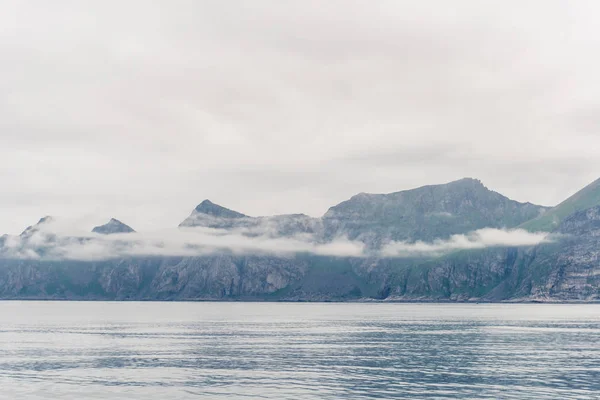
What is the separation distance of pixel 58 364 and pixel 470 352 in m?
70.3

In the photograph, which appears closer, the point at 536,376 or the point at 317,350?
the point at 536,376

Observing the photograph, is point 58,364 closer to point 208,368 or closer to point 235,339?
point 208,368

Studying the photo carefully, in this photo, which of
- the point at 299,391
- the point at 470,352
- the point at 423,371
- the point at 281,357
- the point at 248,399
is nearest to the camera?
the point at 248,399

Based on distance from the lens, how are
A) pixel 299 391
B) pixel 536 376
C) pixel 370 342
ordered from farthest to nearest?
pixel 370 342, pixel 536 376, pixel 299 391

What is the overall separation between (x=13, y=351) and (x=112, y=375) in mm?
44434

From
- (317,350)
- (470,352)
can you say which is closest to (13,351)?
(317,350)

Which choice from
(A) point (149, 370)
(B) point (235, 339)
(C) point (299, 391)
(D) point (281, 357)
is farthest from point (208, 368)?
(B) point (235, 339)

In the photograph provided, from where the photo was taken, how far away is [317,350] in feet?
→ 432

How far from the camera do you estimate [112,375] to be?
313 ft

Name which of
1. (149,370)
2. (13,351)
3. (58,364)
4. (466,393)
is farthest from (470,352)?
(13,351)

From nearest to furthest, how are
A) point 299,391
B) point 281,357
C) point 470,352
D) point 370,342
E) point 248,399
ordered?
point 248,399 < point 299,391 < point 281,357 < point 470,352 < point 370,342

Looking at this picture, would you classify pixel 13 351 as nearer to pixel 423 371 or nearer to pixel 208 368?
pixel 208 368

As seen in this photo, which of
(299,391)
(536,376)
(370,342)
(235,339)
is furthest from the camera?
(235,339)

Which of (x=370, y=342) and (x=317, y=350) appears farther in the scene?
(x=370, y=342)
